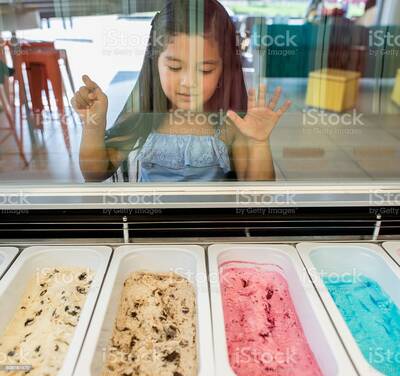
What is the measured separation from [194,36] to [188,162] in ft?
1.38

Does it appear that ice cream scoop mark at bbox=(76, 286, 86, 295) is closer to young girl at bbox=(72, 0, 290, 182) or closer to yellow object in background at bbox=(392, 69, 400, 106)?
young girl at bbox=(72, 0, 290, 182)

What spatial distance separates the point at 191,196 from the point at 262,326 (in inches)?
16.6

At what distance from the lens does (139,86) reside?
1433 millimetres

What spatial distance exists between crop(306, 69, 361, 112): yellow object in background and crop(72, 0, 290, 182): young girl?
454 cm

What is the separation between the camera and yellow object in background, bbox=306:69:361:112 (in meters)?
5.52

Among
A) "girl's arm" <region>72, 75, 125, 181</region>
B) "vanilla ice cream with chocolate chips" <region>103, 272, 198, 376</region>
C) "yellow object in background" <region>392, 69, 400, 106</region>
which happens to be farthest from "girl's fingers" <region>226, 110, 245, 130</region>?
"yellow object in background" <region>392, 69, 400, 106</region>

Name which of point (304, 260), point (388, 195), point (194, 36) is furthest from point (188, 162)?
point (388, 195)

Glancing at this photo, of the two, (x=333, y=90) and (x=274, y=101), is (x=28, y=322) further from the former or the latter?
(x=333, y=90)

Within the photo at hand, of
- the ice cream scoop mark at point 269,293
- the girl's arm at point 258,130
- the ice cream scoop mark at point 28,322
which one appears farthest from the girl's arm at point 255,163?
the ice cream scoop mark at point 28,322

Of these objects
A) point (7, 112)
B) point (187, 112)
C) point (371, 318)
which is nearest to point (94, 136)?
point (187, 112)

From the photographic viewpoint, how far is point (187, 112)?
1.43 metres

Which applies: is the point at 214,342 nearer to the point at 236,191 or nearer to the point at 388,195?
the point at 236,191

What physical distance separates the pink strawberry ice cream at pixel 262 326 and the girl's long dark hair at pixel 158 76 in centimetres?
58

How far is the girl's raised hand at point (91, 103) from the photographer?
1.32 m
